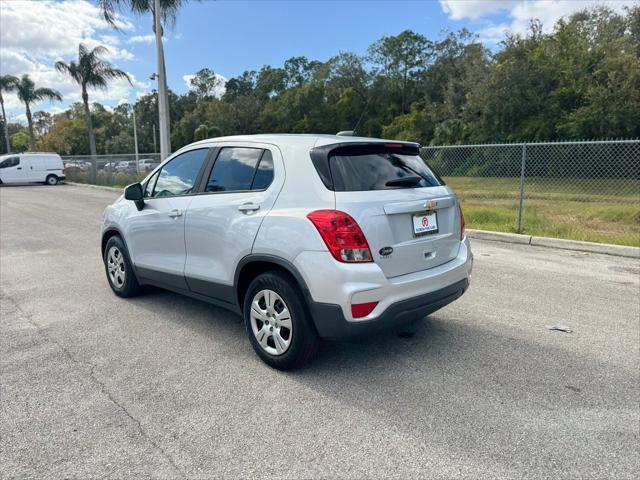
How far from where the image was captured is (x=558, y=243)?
8.28 m

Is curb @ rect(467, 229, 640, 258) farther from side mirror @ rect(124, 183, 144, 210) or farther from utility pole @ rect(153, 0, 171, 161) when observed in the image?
utility pole @ rect(153, 0, 171, 161)

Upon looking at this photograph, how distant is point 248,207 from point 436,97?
52.4m

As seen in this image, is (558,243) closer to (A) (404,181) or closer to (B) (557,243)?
(B) (557,243)

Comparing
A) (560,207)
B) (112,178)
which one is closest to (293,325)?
(560,207)

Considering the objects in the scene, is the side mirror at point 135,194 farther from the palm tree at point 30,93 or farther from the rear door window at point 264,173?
the palm tree at point 30,93

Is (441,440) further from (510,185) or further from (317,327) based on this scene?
(510,185)

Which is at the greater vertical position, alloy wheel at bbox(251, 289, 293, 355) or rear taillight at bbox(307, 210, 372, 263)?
rear taillight at bbox(307, 210, 372, 263)

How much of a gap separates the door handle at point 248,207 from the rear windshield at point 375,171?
0.66 metres

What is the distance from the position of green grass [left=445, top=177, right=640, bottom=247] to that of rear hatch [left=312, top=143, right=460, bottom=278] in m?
6.02

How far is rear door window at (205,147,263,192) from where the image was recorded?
3744 millimetres

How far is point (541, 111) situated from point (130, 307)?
31.7 m

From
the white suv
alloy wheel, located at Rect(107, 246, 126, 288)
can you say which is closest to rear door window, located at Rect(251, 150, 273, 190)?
the white suv

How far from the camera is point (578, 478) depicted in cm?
234

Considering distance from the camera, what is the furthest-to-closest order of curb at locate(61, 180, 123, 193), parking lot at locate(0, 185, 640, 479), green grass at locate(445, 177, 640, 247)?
curb at locate(61, 180, 123, 193), green grass at locate(445, 177, 640, 247), parking lot at locate(0, 185, 640, 479)
